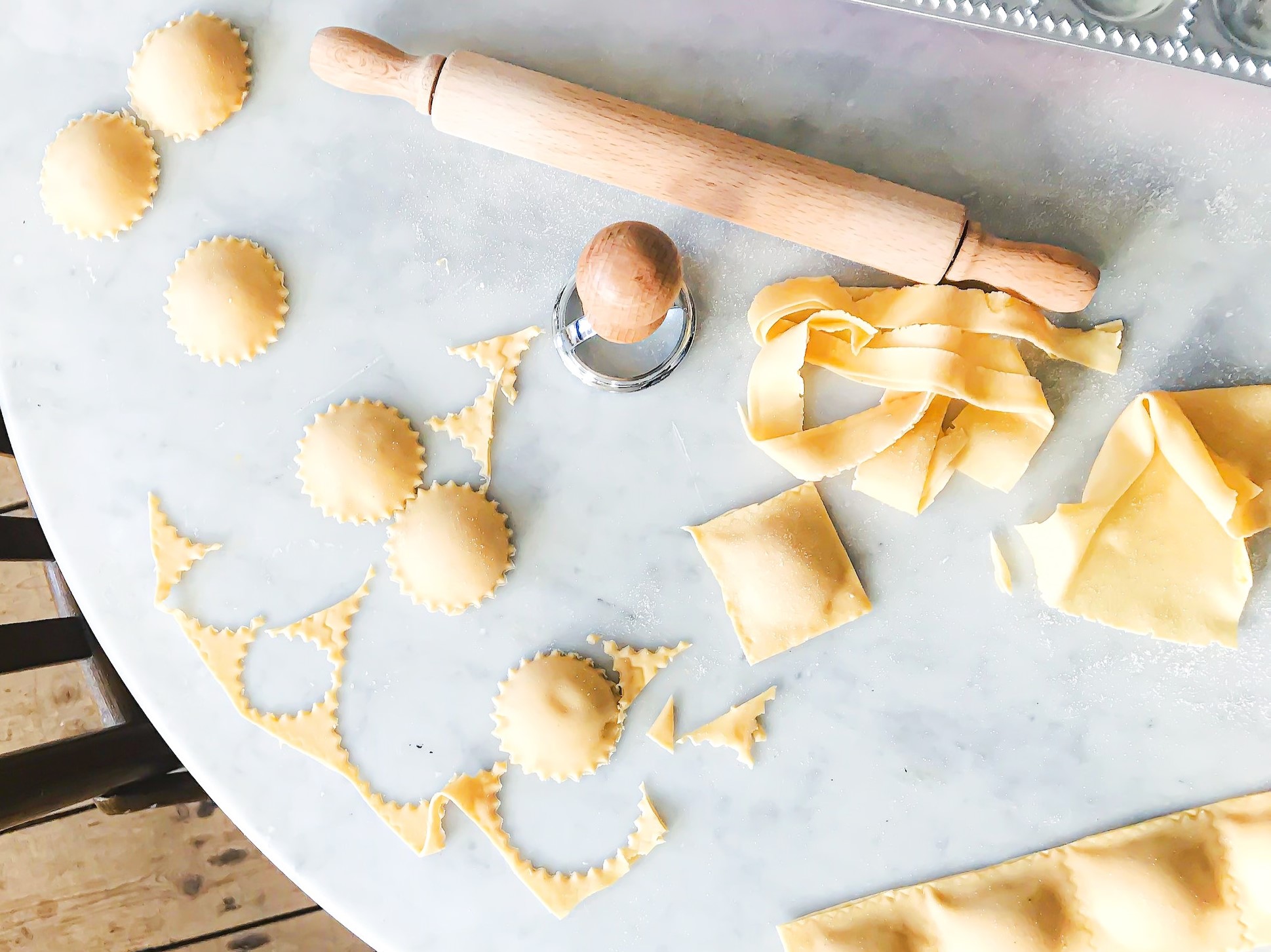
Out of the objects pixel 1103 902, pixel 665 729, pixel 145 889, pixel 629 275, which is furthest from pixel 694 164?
pixel 145 889

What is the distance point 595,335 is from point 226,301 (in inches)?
13.2

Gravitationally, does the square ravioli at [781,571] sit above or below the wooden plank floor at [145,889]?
above

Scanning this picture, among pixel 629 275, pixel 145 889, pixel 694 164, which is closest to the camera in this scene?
pixel 629 275

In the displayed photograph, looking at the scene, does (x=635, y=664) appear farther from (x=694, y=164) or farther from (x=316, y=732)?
(x=694, y=164)

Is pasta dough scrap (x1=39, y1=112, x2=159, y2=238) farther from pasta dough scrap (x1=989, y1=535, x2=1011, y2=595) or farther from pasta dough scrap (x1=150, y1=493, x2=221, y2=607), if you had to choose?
pasta dough scrap (x1=989, y1=535, x2=1011, y2=595)

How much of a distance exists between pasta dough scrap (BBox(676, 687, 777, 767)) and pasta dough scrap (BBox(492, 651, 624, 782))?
8cm

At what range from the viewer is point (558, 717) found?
889mm

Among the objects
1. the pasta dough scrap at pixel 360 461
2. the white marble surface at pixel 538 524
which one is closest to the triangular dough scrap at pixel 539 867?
the white marble surface at pixel 538 524

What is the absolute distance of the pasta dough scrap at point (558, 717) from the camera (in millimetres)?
892

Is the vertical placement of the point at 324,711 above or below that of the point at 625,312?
below

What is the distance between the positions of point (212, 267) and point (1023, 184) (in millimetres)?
744

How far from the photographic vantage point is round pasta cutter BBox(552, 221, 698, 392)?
73 cm

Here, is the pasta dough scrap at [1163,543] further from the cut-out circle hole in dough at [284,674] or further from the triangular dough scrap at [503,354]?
the cut-out circle hole in dough at [284,674]

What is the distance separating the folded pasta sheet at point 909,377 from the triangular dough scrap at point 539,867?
1.20 ft
